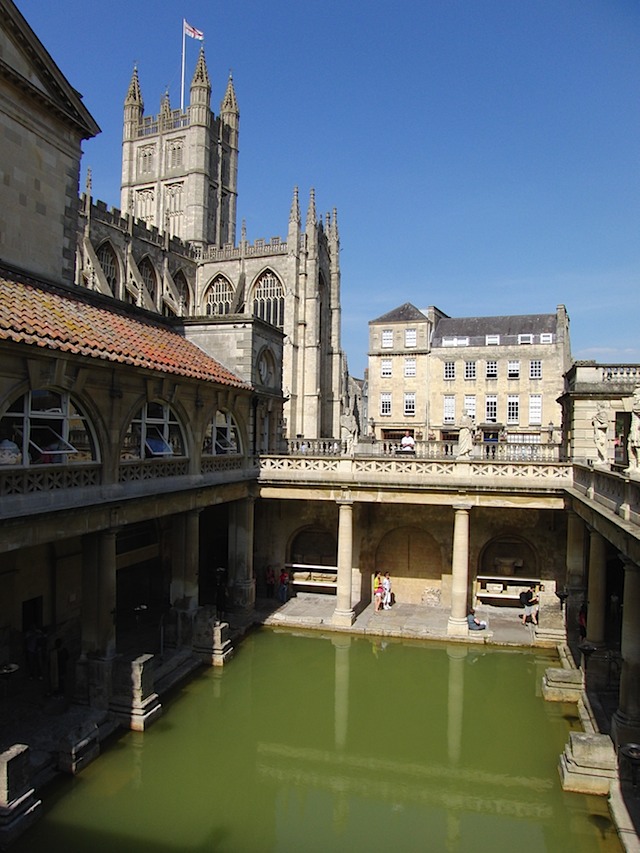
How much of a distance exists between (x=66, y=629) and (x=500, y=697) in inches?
505

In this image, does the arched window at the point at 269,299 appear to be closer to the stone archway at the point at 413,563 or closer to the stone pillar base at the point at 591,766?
the stone archway at the point at 413,563

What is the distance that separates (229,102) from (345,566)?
68.7 m

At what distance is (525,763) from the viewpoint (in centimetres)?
1380

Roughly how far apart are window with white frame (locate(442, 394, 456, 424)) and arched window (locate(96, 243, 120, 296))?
27046 millimetres

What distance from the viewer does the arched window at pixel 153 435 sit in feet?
56.7

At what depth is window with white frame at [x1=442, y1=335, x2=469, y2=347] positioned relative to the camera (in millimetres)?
53562

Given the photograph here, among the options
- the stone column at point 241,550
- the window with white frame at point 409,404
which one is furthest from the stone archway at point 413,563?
the window with white frame at point 409,404

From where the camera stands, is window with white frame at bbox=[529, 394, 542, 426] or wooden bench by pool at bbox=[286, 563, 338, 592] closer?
wooden bench by pool at bbox=[286, 563, 338, 592]

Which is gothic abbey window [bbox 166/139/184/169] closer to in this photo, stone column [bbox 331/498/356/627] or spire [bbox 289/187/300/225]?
spire [bbox 289/187/300/225]

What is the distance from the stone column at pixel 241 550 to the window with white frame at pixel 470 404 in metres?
31.7

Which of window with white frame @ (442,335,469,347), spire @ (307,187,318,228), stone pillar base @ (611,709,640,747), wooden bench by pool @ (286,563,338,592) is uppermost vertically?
spire @ (307,187,318,228)

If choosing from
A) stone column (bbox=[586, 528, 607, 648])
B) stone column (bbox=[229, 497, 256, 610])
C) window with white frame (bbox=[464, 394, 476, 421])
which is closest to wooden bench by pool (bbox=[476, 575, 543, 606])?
stone column (bbox=[586, 528, 607, 648])

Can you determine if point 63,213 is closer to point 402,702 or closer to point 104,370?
point 104,370

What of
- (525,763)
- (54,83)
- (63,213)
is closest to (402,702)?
(525,763)
